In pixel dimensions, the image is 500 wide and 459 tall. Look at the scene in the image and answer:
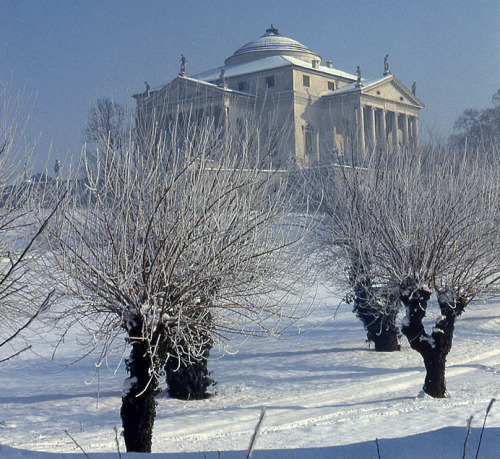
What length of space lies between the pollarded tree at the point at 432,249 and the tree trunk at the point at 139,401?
6171 mm

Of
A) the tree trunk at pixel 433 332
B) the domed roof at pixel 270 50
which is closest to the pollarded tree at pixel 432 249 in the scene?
the tree trunk at pixel 433 332

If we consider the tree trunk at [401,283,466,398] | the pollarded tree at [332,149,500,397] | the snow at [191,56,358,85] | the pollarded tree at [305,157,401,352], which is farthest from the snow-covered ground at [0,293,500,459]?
the snow at [191,56,358,85]

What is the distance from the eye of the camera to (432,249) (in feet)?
43.8

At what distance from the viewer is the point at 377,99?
6328 cm

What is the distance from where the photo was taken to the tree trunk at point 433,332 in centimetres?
1357

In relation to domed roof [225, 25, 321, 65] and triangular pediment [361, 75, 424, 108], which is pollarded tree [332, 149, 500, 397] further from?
domed roof [225, 25, 321, 65]

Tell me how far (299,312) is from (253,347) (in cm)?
475

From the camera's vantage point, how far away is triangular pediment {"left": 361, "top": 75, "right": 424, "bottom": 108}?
62.1 m

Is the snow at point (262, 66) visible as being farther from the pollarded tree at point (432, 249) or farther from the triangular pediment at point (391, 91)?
the pollarded tree at point (432, 249)

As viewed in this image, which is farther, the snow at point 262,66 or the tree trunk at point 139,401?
the snow at point 262,66

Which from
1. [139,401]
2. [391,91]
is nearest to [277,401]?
[139,401]

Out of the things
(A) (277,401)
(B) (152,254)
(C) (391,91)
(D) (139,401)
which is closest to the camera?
(D) (139,401)

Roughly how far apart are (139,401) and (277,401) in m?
5.43

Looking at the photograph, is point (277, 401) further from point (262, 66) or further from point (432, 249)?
point (262, 66)
